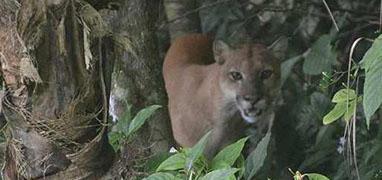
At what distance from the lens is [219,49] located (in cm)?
638

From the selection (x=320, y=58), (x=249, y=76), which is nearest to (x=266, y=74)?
(x=249, y=76)

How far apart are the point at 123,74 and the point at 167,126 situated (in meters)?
A: 0.37

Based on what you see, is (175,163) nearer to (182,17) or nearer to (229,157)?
(229,157)

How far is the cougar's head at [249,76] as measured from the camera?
611 cm

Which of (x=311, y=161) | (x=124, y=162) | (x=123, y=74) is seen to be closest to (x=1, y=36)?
(x=124, y=162)

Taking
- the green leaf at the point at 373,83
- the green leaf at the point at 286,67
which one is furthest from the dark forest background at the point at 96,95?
the green leaf at the point at 286,67

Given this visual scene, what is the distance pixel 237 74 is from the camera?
20.4ft

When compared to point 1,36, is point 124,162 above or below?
below

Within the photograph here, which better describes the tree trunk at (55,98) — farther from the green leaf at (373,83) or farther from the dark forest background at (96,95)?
the green leaf at (373,83)

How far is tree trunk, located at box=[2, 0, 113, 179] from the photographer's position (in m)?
3.34

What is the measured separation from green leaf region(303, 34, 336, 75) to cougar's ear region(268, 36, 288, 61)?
1060mm

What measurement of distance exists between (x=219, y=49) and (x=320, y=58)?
4.23ft

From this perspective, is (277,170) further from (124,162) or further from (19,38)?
(19,38)

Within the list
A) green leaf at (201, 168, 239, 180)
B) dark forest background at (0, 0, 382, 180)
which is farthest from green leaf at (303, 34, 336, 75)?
green leaf at (201, 168, 239, 180)
